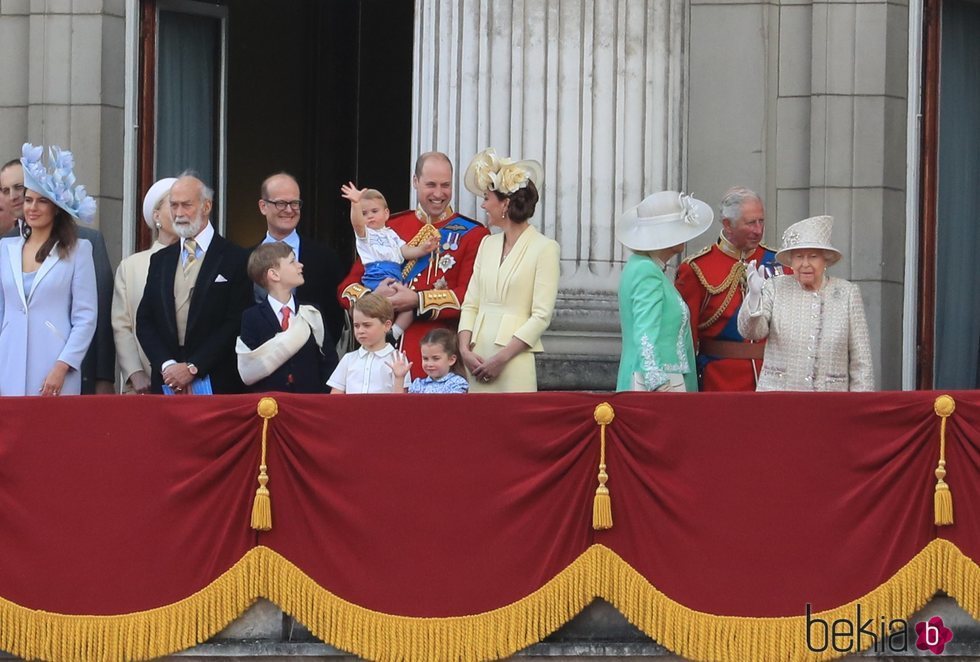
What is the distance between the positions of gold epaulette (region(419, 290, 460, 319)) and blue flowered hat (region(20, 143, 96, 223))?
67.6 inches

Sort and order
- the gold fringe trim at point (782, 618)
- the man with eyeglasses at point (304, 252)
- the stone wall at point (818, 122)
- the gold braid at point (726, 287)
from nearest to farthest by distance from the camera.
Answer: the gold fringe trim at point (782, 618) → the gold braid at point (726, 287) → the man with eyeglasses at point (304, 252) → the stone wall at point (818, 122)

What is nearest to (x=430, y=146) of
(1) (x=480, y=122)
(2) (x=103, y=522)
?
(1) (x=480, y=122)

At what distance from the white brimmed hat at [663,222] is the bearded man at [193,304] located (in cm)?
192

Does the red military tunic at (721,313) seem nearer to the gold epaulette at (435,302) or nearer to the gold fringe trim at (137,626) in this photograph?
the gold epaulette at (435,302)

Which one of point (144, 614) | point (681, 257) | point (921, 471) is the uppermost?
point (681, 257)

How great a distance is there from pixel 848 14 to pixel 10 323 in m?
5.18

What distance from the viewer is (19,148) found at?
13578mm

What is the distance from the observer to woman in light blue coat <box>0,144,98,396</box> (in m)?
11.0

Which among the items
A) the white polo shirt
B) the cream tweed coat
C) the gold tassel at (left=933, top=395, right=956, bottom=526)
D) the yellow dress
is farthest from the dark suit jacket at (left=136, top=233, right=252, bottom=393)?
the gold tassel at (left=933, top=395, right=956, bottom=526)

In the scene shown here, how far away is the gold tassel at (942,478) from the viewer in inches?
377

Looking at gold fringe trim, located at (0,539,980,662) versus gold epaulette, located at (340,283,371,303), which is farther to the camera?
gold epaulette, located at (340,283,371,303)

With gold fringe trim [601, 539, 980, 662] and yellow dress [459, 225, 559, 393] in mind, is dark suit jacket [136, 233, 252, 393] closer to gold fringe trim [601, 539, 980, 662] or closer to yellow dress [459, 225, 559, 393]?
yellow dress [459, 225, 559, 393]

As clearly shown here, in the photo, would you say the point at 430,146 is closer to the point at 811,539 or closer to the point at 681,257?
the point at 681,257

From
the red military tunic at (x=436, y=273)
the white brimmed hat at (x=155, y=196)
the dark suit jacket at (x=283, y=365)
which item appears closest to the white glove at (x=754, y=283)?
the red military tunic at (x=436, y=273)
